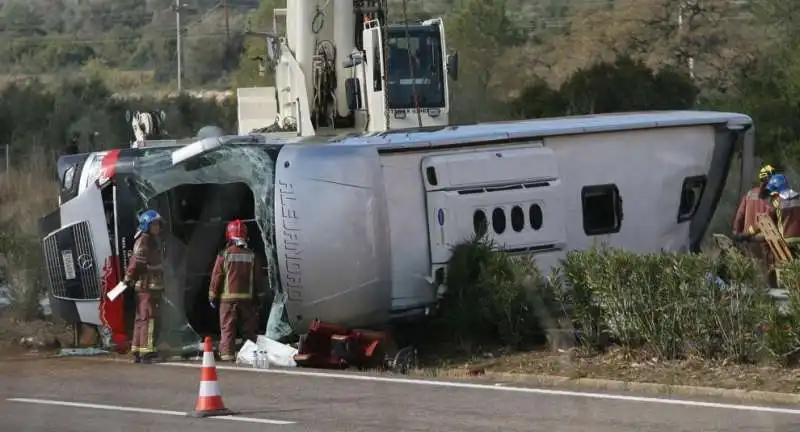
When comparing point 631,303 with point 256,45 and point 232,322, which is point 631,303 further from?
point 256,45

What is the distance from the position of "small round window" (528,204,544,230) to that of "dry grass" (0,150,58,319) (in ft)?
22.5

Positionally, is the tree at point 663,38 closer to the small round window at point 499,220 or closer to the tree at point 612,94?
the tree at point 612,94

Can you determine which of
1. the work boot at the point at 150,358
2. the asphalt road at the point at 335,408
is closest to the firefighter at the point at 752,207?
the asphalt road at the point at 335,408

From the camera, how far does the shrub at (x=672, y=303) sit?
13625 millimetres

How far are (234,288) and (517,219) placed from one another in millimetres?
3255

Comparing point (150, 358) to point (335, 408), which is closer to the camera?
point (335, 408)

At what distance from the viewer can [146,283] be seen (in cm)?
1620

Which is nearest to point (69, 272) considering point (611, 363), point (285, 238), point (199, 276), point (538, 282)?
point (199, 276)

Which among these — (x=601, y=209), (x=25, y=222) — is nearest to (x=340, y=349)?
(x=601, y=209)

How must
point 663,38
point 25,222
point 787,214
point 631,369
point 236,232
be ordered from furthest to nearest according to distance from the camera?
point 663,38, point 25,222, point 787,214, point 236,232, point 631,369

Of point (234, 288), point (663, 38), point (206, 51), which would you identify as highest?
point (206, 51)

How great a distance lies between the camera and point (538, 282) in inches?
612

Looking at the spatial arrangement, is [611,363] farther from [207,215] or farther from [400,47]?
[400,47]

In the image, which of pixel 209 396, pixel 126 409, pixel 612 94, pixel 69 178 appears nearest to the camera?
pixel 209 396
